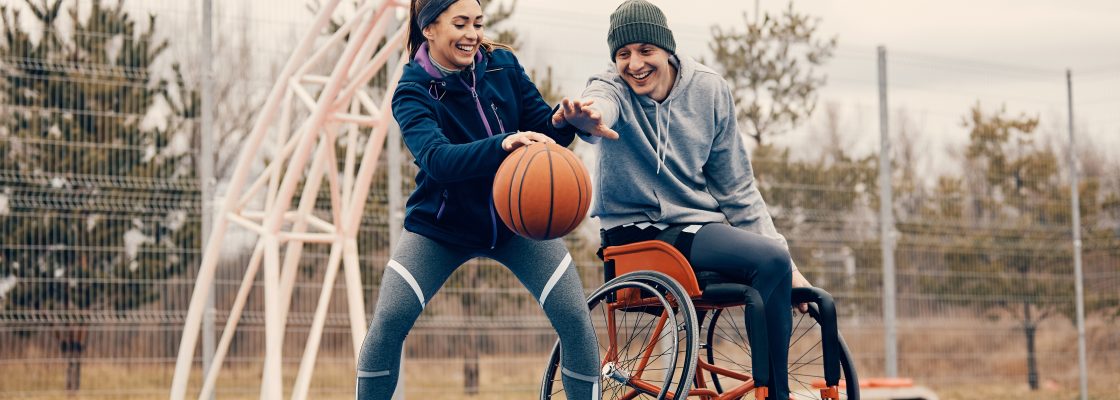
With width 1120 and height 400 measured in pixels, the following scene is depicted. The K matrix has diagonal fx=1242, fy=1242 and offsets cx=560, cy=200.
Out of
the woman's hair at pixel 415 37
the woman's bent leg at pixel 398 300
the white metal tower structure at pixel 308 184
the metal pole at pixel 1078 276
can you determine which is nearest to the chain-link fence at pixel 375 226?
the metal pole at pixel 1078 276

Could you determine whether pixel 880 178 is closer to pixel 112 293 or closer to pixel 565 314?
pixel 112 293

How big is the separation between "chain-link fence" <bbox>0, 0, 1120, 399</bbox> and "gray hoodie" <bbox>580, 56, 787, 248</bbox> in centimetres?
438

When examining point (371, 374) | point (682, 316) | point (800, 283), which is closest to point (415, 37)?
point (371, 374)

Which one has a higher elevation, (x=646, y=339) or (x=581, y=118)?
(x=581, y=118)

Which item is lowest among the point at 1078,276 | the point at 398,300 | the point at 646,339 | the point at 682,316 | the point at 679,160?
the point at 1078,276

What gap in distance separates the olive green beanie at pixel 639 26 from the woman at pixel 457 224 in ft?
1.59

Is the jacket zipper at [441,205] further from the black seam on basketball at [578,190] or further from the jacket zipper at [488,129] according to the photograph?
the black seam on basketball at [578,190]

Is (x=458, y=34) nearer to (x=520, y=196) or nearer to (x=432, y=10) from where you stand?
(x=432, y=10)

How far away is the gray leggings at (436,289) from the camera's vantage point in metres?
3.82

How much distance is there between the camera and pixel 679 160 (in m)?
4.34

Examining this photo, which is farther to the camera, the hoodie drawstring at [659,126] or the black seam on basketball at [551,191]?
the hoodie drawstring at [659,126]

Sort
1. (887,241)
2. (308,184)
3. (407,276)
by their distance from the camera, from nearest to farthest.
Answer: (407,276) < (308,184) < (887,241)

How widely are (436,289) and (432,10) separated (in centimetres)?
87

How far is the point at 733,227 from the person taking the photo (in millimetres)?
4203
